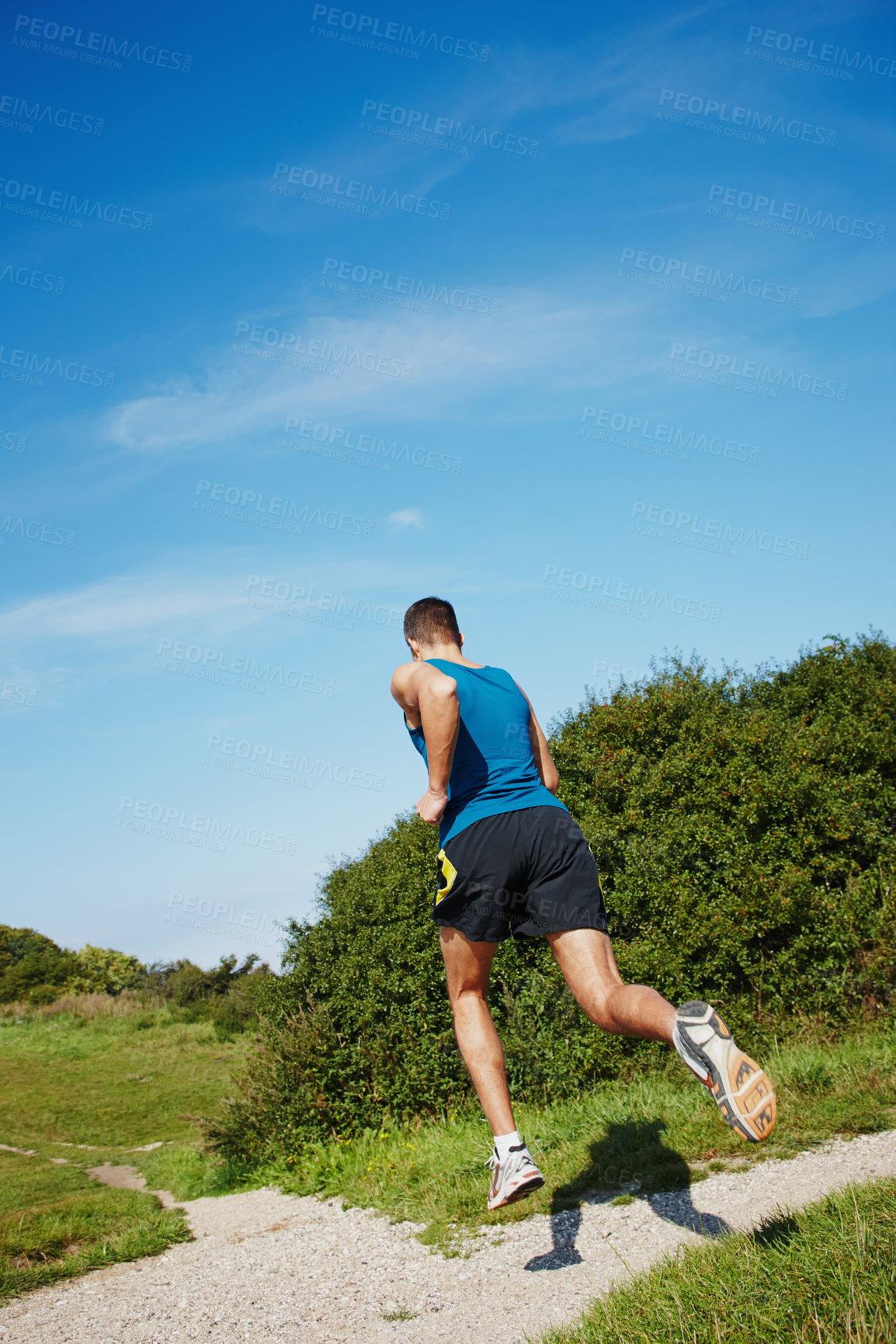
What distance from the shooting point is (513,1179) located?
308 centimetres

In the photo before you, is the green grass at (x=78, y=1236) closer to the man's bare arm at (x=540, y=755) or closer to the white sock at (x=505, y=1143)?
Result: the white sock at (x=505, y=1143)

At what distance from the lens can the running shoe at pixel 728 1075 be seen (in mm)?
2410

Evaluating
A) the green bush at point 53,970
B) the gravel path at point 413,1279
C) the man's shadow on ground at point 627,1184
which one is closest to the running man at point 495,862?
the gravel path at point 413,1279

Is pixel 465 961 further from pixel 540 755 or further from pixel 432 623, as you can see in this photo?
pixel 432 623

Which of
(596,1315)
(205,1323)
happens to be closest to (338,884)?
(205,1323)

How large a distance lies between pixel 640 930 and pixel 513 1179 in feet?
14.3

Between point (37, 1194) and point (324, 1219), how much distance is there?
4.53m

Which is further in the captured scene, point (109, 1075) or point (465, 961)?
point (109, 1075)

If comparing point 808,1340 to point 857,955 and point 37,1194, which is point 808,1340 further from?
point 37,1194

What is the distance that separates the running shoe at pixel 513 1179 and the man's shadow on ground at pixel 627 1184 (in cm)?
79

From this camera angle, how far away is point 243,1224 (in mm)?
5812

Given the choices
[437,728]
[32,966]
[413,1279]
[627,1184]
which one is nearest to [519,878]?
[437,728]

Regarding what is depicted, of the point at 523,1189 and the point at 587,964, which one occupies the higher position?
the point at 587,964

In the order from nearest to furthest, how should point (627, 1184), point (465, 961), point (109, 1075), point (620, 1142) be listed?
point (465, 961)
point (627, 1184)
point (620, 1142)
point (109, 1075)
